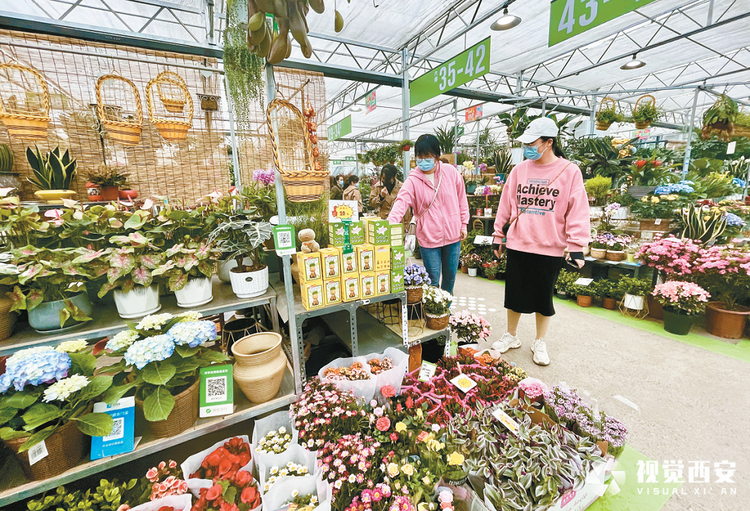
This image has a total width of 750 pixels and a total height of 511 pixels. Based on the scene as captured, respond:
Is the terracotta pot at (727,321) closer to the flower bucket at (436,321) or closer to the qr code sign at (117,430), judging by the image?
the flower bucket at (436,321)

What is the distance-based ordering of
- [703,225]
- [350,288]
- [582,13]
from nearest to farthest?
1. [350,288]
2. [582,13]
3. [703,225]

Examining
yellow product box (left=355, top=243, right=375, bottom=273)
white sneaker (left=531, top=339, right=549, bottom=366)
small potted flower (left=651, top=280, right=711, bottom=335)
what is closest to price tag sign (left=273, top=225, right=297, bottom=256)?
yellow product box (left=355, top=243, right=375, bottom=273)

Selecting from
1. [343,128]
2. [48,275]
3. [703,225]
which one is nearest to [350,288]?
[48,275]

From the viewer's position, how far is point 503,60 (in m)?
7.09

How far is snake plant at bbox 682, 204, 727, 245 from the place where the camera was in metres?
3.20

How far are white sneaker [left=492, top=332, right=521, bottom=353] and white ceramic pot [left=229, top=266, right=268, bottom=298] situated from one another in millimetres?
2007

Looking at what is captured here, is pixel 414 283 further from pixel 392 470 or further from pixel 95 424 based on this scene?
pixel 95 424

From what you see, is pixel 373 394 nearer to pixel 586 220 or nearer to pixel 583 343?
pixel 586 220

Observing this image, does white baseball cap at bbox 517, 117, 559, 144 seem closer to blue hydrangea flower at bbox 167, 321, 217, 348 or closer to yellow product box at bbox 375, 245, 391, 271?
yellow product box at bbox 375, 245, 391, 271

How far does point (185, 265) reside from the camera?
A: 4.56 ft

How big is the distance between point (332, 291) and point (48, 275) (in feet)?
3.68

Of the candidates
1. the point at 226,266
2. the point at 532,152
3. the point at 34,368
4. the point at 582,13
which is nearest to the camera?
the point at 34,368

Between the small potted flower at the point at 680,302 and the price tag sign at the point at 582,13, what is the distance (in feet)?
7.61

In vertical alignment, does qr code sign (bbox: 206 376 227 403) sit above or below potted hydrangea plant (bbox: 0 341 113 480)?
below
